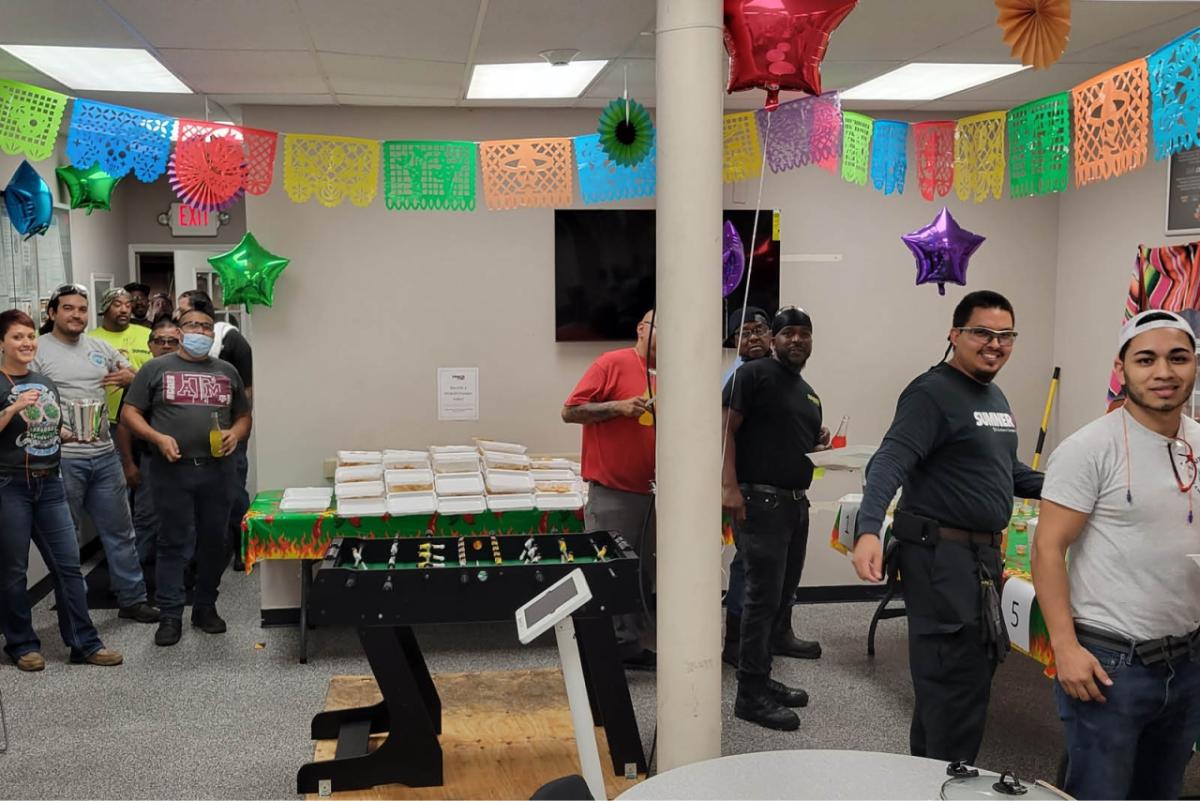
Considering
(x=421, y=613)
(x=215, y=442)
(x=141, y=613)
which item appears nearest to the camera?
(x=421, y=613)

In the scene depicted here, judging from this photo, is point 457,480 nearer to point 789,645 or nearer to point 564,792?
point 789,645

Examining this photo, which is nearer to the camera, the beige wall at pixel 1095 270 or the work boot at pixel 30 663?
the work boot at pixel 30 663

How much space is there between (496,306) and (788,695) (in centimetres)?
251

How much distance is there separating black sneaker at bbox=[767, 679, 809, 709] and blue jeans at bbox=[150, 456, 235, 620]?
271cm

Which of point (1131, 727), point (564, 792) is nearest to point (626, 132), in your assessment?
point (1131, 727)

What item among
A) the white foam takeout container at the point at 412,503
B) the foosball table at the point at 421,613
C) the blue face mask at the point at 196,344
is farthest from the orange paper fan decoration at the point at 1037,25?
the blue face mask at the point at 196,344

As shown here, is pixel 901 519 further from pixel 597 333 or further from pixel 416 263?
pixel 416 263

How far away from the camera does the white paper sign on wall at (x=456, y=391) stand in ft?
18.6

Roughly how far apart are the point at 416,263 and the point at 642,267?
1.19m

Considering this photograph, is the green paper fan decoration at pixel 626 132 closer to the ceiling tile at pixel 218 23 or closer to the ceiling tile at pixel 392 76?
the ceiling tile at pixel 392 76

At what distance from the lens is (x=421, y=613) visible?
11.0 feet

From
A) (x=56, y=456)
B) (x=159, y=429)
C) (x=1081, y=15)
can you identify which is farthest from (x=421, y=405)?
(x=1081, y=15)

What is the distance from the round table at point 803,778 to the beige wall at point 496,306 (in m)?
3.81

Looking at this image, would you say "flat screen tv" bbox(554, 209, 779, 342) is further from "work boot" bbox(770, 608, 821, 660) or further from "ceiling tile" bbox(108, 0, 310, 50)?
"ceiling tile" bbox(108, 0, 310, 50)
